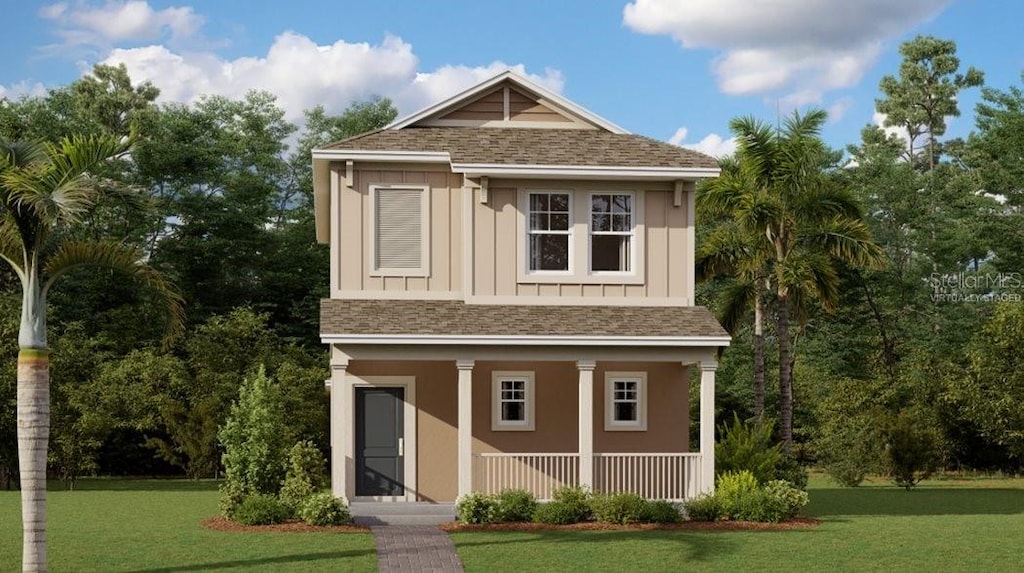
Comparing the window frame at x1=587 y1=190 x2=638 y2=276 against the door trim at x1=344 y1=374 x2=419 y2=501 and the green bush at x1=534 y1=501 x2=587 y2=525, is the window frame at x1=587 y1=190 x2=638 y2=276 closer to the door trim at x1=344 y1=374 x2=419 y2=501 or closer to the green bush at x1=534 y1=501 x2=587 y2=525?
the door trim at x1=344 y1=374 x2=419 y2=501

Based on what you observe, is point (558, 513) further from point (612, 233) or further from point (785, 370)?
point (785, 370)

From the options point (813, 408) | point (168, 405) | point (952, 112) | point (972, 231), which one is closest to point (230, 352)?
point (168, 405)

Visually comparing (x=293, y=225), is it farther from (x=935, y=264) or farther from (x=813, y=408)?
(x=935, y=264)

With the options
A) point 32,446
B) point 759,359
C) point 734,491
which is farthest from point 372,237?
point 759,359

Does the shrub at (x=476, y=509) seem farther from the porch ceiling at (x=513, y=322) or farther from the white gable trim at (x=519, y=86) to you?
the white gable trim at (x=519, y=86)

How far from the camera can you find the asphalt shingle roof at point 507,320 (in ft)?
72.9

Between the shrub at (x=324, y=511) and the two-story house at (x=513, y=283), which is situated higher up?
the two-story house at (x=513, y=283)

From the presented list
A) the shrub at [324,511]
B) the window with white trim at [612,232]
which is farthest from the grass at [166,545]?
the window with white trim at [612,232]

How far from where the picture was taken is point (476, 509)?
2139cm

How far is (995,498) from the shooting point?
1187 inches

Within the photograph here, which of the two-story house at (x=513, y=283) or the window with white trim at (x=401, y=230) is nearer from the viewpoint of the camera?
the two-story house at (x=513, y=283)

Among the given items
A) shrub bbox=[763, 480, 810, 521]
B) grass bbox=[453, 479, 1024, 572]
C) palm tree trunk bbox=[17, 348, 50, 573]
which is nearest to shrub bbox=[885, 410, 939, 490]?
grass bbox=[453, 479, 1024, 572]

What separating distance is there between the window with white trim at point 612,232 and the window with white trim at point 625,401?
224 cm

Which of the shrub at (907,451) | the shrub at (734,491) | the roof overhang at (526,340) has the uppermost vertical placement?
the roof overhang at (526,340)
